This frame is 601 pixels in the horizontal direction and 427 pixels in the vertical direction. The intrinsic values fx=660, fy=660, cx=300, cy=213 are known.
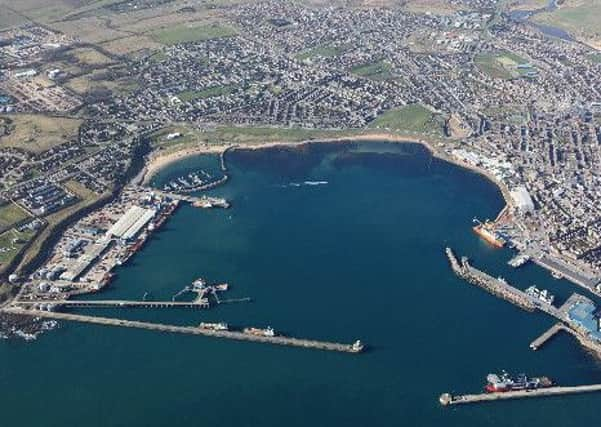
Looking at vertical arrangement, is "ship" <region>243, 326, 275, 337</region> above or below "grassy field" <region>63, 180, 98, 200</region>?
below

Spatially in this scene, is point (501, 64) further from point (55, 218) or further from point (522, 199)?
point (55, 218)

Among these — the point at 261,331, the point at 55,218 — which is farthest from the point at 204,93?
the point at 261,331

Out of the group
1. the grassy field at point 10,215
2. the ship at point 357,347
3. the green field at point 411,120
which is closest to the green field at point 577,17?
the green field at point 411,120

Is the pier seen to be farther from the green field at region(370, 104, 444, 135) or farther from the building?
the green field at region(370, 104, 444, 135)

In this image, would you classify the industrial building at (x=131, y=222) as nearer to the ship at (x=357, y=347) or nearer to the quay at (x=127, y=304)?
the quay at (x=127, y=304)

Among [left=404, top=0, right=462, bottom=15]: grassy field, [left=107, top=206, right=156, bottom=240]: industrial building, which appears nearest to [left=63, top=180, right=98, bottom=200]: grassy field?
[left=107, top=206, right=156, bottom=240]: industrial building

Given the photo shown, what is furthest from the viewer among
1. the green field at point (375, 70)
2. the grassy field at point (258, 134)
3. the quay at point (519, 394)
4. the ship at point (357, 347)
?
the green field at point (375, 70)

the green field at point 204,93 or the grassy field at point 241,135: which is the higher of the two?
the green field at point 204,93
